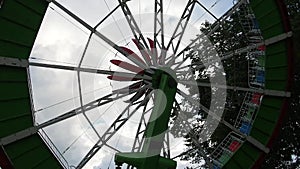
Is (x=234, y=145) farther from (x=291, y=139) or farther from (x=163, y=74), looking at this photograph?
(x=291, y=139)

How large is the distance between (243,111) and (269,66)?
2469mm

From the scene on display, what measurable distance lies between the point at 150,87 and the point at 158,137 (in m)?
3.20

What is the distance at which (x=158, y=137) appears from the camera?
11.1 metres

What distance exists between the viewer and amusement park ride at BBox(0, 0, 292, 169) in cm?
1183

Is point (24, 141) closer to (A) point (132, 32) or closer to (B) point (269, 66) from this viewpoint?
(A) point (132, 32)

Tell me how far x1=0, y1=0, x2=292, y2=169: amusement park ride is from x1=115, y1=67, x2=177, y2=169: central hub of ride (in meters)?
0.03

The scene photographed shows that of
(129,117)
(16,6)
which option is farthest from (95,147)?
(16,6)

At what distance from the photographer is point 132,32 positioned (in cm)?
1592

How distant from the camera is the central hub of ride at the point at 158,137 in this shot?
10703 millimetres

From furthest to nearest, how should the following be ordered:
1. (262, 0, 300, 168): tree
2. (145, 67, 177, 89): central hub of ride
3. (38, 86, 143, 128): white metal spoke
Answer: (262, 0, 300, 168): tree < (38, 86, 143, 128): white metal spoke < (145, 67, 177, 89): central hub of ride

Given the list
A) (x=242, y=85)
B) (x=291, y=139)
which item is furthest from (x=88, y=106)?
(x=291, y=139)

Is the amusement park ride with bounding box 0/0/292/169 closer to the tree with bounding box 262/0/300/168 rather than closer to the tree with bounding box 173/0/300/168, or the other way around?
the tree with bounding box 173/0/300/168

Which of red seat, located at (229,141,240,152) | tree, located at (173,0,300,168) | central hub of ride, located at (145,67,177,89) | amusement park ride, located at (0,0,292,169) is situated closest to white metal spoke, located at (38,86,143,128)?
amusement park ride, located at (0,0,292,169)

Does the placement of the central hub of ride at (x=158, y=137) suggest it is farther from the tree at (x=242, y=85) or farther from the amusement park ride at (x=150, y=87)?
the tree at (x=242, y=85)
